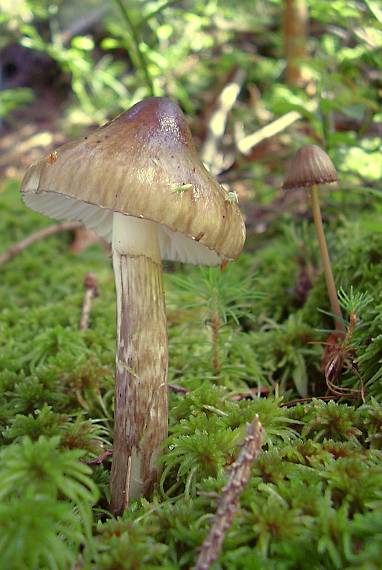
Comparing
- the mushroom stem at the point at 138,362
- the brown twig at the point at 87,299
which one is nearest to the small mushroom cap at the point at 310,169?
the mushroom stem at the point at 138,362

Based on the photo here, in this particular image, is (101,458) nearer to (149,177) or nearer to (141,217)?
(141,217)

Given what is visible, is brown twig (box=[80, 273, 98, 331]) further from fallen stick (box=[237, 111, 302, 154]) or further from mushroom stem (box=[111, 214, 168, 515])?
fallen stick (box=[237, 111, 302, 154])

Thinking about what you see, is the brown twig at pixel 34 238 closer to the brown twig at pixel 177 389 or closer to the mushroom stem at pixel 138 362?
the brown twig at pixel 177 389

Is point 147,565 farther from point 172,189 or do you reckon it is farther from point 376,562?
point 172,189

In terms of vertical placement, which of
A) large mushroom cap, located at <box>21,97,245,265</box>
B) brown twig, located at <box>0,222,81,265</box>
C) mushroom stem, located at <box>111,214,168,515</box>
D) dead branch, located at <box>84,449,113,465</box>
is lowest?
brown twig, located at <box>0,222,81,265</box>

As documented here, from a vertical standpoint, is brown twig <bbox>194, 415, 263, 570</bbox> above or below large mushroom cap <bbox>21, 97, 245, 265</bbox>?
below

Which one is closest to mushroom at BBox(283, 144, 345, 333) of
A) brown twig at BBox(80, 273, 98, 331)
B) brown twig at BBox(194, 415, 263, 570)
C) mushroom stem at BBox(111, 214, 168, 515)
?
mushroom stem at BBox(111, 214, 168, 515)

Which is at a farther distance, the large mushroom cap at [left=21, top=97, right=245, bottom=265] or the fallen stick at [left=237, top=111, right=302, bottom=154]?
the fallen stick at [left=237, top=111, right=302, bottom=154]

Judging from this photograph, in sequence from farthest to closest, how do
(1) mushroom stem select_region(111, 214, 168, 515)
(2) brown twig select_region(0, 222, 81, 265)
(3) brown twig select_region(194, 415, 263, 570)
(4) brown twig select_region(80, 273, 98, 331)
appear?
(2) brown twig select_region(0, 222, 81, 265)
(4) brown twig select_region(80, 273, 98, 331)
(1) mushroom stem select_region(111, 214, 168, 515)
(3) brown twig select_region(194, 415, 263, 570)
